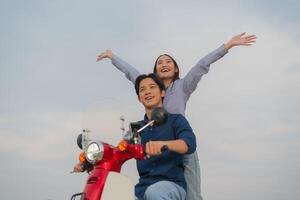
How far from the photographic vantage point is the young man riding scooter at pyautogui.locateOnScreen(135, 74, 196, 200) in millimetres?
3035

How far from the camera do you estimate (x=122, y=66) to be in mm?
5660

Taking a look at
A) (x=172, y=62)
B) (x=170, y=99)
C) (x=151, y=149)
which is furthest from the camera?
(x=172, y=62)

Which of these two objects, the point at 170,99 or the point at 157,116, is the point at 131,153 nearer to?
the point at 157,116

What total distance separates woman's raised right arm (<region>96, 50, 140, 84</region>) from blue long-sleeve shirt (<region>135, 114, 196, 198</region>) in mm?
1984

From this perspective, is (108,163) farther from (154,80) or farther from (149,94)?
(154,80)

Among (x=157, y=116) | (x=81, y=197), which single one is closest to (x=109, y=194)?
(x=81, y=197)

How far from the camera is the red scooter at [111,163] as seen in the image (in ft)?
9.43

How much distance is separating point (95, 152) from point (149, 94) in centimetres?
93

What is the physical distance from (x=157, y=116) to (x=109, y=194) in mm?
621

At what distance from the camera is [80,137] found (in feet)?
10.5

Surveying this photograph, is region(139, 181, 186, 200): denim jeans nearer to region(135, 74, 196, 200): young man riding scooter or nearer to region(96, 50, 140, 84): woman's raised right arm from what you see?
region(135, 74, 196, 200): young man riding scooter

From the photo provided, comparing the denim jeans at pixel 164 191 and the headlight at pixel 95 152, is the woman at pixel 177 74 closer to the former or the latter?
the denim jeans at pixel 164 191

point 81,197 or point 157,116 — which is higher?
point 157,116

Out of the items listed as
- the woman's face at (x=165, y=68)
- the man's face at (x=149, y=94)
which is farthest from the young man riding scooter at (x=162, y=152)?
the woman's face at (x=165, y=68)
